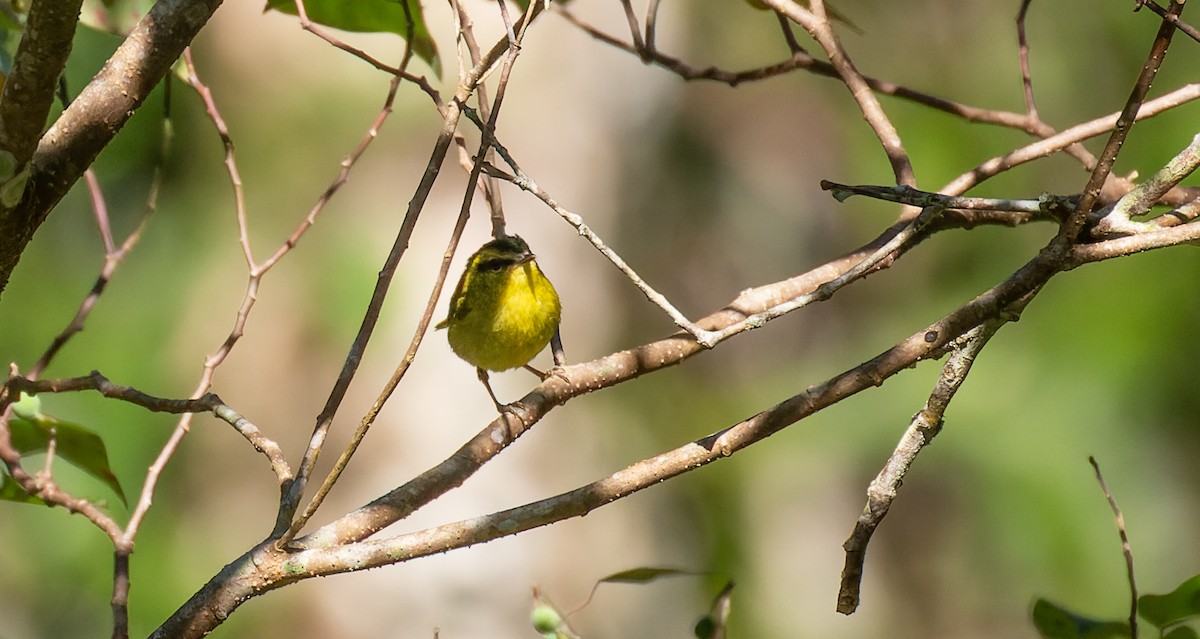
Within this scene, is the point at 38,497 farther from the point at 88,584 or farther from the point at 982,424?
the point at 982,424

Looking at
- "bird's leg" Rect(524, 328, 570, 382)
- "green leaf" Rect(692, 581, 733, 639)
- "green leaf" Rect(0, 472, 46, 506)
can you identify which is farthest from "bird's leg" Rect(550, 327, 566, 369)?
"green leaf" Rect(0, 472, 46, 506)

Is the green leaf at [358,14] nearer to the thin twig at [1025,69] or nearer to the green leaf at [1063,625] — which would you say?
the thin twig at [1025,69]

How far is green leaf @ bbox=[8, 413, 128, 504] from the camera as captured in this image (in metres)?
1.88

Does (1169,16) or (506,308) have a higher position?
(506,308)

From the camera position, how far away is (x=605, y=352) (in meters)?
6.21

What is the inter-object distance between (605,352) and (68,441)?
4.39m

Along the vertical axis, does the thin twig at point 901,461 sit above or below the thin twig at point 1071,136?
below

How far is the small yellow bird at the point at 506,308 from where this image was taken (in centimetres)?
285

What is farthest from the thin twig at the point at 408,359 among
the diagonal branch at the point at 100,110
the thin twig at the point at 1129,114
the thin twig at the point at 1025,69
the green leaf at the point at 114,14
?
the thin twig at the point at 1025,69

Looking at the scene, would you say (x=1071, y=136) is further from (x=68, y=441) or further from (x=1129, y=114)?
(x=68, y=441)

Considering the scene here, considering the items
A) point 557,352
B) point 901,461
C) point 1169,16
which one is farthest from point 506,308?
point 1169,16

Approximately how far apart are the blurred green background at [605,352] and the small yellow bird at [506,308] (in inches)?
89.9

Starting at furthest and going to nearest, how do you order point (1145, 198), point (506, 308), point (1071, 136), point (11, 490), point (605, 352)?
1. point (605, 352)
2. point (506, 308)
3. point (1071, 136)
4. point (11, 490)
5. point (1145, 198)

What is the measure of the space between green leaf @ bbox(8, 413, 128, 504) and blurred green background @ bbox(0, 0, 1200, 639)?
3.15 metres
